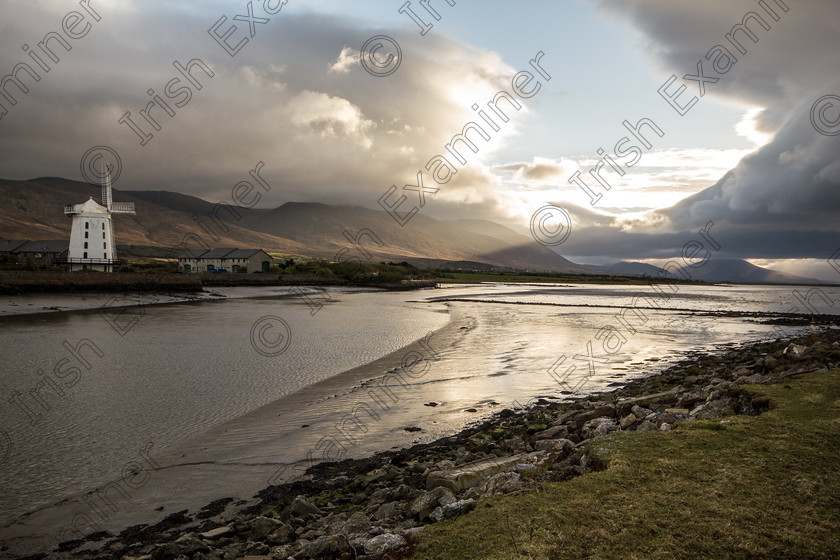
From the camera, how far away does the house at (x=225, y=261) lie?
114m

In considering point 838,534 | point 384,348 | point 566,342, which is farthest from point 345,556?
point 566,342

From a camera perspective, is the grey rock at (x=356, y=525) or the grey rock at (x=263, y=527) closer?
the grey rock at (x=356, y=525)

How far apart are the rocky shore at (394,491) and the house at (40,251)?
94433 millimetres

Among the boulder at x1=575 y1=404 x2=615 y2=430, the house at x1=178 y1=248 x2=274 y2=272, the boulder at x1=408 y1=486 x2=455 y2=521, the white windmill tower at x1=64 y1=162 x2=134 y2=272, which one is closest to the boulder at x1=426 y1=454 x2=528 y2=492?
the boulder at x1=408 y1=486 x2=455 y2=521

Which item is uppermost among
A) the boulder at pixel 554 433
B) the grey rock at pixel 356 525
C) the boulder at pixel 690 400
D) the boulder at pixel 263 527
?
the boulder at pixel 263 527

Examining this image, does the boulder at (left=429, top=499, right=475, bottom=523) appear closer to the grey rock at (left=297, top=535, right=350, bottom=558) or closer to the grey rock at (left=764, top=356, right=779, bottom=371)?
the grey rock at (left=297, top=535, right=350, bottom=558)

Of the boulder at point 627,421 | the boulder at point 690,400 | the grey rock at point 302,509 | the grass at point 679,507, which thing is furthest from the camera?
the boulder at point 690,400

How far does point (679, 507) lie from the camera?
6023 mm

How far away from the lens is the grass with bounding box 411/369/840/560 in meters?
5.20

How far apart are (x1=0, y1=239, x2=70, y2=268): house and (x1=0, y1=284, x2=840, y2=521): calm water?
5505 centimetres

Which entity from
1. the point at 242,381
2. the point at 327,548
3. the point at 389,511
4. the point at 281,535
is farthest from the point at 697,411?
the point at 242,381

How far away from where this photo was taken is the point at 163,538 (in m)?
7.80

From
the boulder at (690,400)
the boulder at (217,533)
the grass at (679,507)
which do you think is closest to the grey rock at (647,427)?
the grass at (679,507)

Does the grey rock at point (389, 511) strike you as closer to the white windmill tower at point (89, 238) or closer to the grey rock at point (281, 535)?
the grey rock at point (281, 535)
